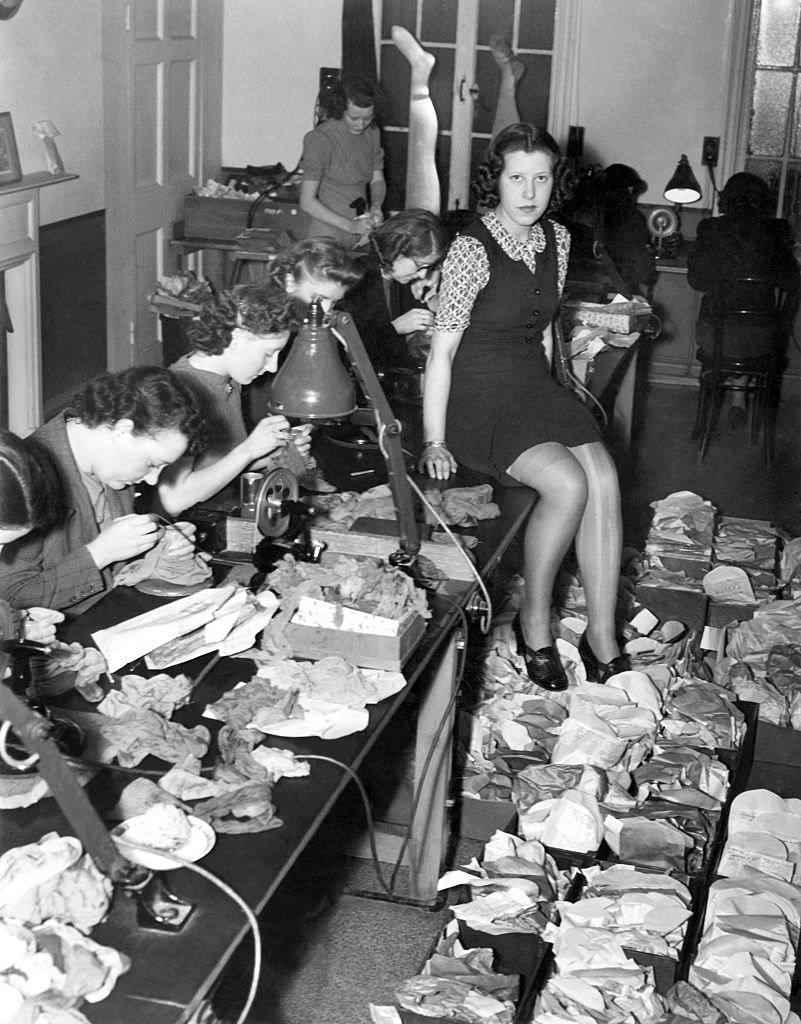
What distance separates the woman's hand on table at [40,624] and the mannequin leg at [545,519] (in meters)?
1.23

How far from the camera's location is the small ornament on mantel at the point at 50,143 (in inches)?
147

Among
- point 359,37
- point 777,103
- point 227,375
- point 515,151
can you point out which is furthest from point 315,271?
point 777,103

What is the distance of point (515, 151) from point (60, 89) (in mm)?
1763

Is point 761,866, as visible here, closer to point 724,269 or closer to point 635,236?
point 724,269

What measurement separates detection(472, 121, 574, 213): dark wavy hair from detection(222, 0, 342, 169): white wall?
6.80ft

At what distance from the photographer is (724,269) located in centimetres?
527

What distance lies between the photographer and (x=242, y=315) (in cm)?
271

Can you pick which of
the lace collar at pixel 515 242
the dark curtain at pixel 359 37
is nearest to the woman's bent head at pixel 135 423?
the lace collar at pixel 515 242

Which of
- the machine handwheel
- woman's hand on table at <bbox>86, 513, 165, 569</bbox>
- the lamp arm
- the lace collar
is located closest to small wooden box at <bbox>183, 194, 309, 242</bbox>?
the lace collar

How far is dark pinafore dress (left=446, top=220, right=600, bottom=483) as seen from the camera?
292 centimetres

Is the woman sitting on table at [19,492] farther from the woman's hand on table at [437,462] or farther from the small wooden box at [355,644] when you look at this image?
the woman's hand on table at [437,462]

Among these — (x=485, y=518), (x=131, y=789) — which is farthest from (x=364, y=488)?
(x=131, y=789)

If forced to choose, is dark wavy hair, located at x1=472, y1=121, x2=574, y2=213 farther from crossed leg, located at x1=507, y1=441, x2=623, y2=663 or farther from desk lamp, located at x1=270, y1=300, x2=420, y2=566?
desk lamp, located at x1=270, y1=300, x2=420, y2=566

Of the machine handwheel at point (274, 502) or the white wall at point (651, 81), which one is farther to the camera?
the white wall at point (651, 81)
